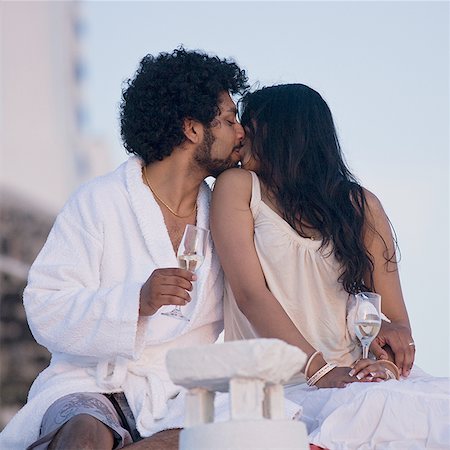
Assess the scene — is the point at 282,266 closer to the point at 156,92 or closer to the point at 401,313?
the point at 401,313

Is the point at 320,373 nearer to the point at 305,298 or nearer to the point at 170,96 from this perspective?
the point at 305,298

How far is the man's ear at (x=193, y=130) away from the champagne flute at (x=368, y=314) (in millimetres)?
1137

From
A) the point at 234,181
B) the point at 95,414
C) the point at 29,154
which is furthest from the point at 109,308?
the point at 29,154

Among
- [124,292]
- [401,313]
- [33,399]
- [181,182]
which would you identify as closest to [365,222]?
[401,313]

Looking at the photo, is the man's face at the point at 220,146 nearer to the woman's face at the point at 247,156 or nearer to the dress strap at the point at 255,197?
the woman's face at the point at 247,156

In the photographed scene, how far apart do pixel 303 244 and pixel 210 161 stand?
0.57m

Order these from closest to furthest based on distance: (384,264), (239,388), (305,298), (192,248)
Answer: (239,388) < (192,248) < (305,298) < (384,264)

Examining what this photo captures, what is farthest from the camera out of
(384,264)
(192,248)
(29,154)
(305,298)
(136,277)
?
(29,154)

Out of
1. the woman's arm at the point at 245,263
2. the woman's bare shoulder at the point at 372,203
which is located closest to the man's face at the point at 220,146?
the woman's arm at the point at 245,263

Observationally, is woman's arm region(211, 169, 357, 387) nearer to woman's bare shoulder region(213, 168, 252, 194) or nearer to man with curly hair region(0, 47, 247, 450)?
woman's bare shoulder region(213, 168, 252, 194)

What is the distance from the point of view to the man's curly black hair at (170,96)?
223 inches

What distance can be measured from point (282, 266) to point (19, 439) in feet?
4.42

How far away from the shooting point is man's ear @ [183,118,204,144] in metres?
5.67

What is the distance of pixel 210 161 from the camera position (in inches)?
221
